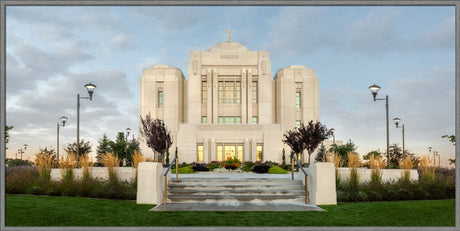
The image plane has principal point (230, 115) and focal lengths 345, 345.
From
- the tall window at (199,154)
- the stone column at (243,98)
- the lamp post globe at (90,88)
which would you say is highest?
the stone column at (243,98)

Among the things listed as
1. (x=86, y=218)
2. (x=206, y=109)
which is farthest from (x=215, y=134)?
(x=86, y=218)

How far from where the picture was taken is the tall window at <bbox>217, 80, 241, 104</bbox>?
46.4 meters

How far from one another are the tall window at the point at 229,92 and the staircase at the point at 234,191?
33194 millimetres

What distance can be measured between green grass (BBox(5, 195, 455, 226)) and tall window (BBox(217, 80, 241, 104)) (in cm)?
3558

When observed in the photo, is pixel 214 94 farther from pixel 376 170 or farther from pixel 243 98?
pixel 376 170

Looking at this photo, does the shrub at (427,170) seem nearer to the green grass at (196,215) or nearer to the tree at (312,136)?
the green grass at (196,215)

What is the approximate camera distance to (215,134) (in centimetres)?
3862

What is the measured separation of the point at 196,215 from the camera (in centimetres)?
924

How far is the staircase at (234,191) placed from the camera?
11.7 meters

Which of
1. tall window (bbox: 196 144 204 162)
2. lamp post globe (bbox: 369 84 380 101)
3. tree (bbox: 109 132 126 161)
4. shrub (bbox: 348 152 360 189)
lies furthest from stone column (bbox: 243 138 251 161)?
shrub (bbox: 348 152 360 189)

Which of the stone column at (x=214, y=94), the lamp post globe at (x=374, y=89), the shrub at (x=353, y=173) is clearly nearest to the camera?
the shrub at (x=353, y=173)

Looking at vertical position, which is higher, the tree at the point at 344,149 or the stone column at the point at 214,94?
the stone column at the point at 214,94

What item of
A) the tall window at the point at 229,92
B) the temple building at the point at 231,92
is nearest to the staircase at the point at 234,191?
the temple building at the point at 231,92

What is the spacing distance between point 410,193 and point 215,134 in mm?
27167
